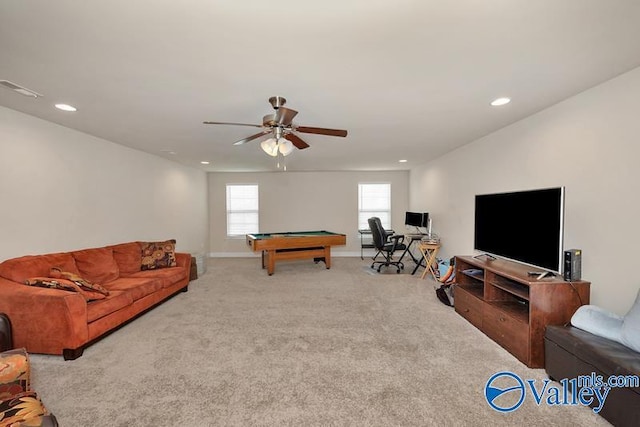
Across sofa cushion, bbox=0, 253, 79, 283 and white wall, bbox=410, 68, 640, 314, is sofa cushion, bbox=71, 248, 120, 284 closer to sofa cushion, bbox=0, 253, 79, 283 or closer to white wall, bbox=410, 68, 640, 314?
sofa cushion, bbox=0, 253, 79, 283

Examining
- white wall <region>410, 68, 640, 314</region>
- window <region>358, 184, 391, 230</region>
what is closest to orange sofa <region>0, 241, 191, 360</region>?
white wall <region>410, 68, 640, 314</region>

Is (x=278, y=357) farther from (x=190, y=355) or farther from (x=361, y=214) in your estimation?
(x=361, y=214)

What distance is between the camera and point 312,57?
1812mm

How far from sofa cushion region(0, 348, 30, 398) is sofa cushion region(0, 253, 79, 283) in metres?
1.59

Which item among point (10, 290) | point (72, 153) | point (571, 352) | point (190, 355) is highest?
point (72, 153)

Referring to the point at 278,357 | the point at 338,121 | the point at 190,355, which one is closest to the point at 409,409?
the point at 278,357

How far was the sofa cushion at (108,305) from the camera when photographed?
259cm

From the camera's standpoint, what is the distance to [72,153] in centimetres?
346

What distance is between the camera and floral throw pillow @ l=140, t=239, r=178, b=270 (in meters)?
4.11

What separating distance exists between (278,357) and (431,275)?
148 inches

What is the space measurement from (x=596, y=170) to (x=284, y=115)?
8.67ft

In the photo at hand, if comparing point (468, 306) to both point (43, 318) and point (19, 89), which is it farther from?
point (19, 89)

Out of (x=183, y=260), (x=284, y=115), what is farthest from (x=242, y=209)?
(x=284, y=115)

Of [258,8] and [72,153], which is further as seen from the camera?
[72,153]
